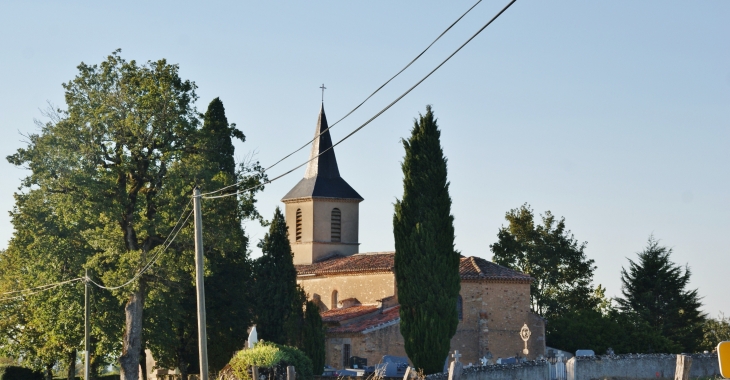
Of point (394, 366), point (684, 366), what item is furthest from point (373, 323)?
point (684, 366)

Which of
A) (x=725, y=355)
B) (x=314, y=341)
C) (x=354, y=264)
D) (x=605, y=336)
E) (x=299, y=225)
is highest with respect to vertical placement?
(x=299, y=225)

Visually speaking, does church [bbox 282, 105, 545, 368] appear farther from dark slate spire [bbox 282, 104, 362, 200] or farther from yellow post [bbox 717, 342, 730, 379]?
yellow post [bbox 717, 342, 730, 379]

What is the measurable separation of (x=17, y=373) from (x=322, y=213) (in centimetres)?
1898

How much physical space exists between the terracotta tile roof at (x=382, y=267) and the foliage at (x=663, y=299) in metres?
11.5

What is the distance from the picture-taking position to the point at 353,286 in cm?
4922

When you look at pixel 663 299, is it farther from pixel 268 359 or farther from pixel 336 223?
pixel 268 359

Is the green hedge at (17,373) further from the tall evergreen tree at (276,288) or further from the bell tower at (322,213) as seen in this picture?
the tall evergreen tree at (276,288)

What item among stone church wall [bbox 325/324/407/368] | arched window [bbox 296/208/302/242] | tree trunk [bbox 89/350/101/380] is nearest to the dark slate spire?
arched window [bbox 296/208/302/242]

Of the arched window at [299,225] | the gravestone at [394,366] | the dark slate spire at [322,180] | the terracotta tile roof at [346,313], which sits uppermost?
the dark slate spire at [322,180]

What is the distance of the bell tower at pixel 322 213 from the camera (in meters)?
54.6

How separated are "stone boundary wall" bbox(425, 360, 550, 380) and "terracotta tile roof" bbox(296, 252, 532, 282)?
1691cm

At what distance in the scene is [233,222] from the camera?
37.1 m

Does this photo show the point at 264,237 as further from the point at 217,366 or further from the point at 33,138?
the point at 33,138

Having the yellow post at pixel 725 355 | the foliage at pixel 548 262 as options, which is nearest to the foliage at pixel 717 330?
the foliage at pixel 548 262
